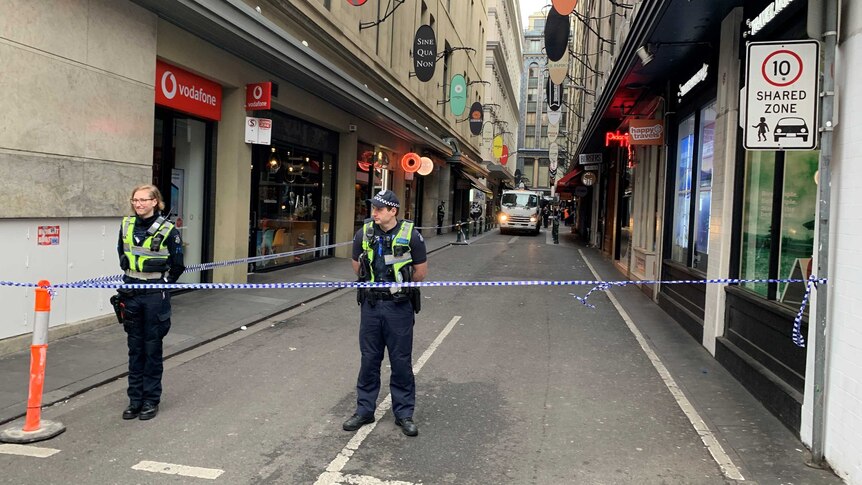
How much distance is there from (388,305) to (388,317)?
94 mm

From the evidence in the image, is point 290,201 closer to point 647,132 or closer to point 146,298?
point 647,132

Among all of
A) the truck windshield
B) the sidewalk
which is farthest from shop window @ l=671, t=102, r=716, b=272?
the truck windshield

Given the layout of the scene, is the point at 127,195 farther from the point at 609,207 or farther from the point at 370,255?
the point at 609,207

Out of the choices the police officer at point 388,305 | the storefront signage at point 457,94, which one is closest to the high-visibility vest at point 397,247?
the police officer at point 388,305

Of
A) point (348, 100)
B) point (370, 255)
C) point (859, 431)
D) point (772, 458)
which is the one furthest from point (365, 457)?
point (348, 100)

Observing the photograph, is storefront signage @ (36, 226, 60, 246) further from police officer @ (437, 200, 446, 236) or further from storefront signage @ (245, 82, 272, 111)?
police officer @ (437, 200, 446, 236)

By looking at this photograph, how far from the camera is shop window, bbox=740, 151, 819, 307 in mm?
5578

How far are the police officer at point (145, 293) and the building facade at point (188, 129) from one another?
8.50 ft

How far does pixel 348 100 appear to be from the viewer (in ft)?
46.7

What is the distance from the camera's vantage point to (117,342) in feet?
23.5

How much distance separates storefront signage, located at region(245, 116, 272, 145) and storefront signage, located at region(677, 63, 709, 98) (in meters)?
7.63

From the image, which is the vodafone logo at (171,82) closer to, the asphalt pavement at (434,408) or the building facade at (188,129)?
the building facade at (188,129)

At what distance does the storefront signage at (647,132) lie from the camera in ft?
39.3

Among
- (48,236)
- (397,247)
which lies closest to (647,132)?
(397,247)
